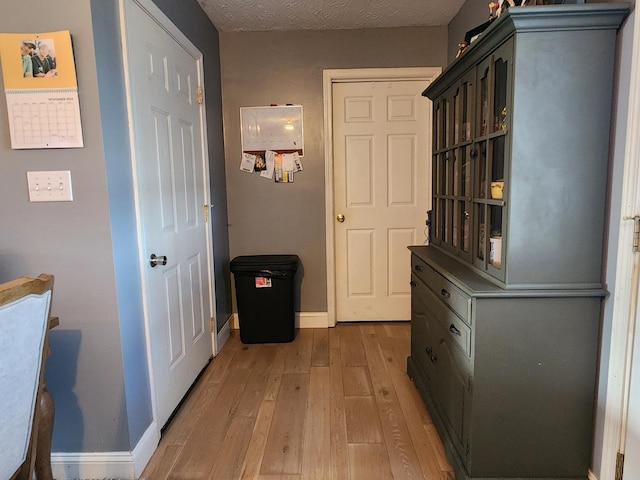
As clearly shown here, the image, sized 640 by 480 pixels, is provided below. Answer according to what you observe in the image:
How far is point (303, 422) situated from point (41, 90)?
1857 millimetres

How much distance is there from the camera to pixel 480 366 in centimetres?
138

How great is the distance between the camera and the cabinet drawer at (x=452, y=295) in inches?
56.0

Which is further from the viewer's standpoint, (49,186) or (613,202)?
(49,186)

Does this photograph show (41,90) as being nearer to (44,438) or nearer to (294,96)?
(44,438)

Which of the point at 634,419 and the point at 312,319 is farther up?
the point at 634,419

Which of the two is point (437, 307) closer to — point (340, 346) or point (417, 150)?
point (340, 346)

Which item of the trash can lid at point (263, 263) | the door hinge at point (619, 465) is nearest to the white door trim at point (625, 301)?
the door hinge at point (619, 465)

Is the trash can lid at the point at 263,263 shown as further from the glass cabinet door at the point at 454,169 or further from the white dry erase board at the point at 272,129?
the glass cabinet door at the point at 454,169

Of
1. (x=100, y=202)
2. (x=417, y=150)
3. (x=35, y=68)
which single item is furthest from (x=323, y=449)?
(x=417, y=150)

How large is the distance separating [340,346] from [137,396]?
5.18 ft

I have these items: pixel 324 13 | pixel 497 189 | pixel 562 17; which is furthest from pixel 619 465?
pixel 324 13

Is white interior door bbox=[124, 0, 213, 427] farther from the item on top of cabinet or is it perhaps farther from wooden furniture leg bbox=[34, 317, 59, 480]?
the item on top of cabinet

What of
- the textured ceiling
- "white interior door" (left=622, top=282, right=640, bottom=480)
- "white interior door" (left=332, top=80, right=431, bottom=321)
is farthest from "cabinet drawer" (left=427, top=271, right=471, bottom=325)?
the textured ceiling

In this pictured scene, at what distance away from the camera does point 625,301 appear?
126 cm
